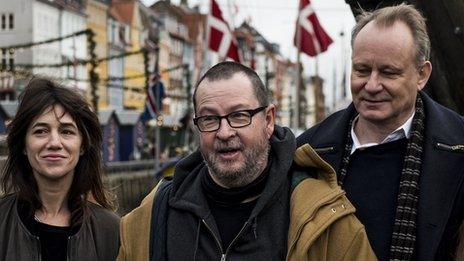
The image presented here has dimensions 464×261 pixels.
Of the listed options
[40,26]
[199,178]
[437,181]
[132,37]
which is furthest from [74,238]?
[132,37]

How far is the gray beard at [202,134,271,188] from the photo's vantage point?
125 inches

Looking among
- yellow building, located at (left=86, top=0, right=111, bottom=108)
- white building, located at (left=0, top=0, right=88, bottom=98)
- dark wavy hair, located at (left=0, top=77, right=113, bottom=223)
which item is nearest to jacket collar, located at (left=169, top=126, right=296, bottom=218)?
dark wavy hair, located at (left=0, top=77, right=113, bottom=223)

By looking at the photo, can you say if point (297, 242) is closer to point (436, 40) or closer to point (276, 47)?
point (436, 40)

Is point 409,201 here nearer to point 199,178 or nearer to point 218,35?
point 199,178

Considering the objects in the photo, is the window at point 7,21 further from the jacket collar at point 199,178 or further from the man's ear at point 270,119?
the man's ear at point 270,119

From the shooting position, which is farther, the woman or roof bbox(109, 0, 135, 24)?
roof bbox(109, 0, 135, 24)

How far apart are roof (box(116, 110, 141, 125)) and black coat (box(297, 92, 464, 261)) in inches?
997

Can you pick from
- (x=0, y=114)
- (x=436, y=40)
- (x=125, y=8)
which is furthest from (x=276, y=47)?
(x=436, y=40)

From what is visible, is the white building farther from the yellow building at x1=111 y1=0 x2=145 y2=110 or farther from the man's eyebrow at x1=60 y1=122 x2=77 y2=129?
the man's eyebrow at x1=60 y1=122 x2=77 y2=129

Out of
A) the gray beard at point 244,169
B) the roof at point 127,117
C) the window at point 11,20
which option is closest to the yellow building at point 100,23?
the window at point 11,20

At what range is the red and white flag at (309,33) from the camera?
17766 mm

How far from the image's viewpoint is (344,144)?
3410mm

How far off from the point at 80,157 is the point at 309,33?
1419cm

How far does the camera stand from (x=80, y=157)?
401 cm
